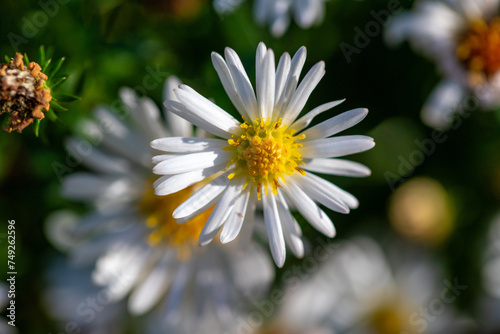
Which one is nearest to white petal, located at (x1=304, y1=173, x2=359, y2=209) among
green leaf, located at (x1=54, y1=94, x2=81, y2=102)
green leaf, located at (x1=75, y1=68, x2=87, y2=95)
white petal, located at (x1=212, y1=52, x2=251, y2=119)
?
white petal, located at (x1=212, y1=52, x2=251, y2=119)

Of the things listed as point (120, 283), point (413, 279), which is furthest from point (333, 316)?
point (120, 283)

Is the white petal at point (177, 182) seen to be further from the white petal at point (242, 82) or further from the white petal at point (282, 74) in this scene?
the white petal at point (282, 74)

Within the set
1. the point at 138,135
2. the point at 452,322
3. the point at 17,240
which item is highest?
the point at 138,135

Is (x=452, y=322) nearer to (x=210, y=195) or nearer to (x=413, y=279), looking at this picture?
(x=413, y=279)

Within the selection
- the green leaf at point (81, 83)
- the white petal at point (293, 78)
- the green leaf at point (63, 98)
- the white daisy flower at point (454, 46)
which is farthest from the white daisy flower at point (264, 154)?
the white daisy flower at point (454, 46)

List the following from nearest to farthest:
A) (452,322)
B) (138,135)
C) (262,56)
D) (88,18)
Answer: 1. (262,56)
2. (138,135)
3. (88,18)
4. (452,322)

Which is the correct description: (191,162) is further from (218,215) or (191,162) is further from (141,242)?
(141,242)
